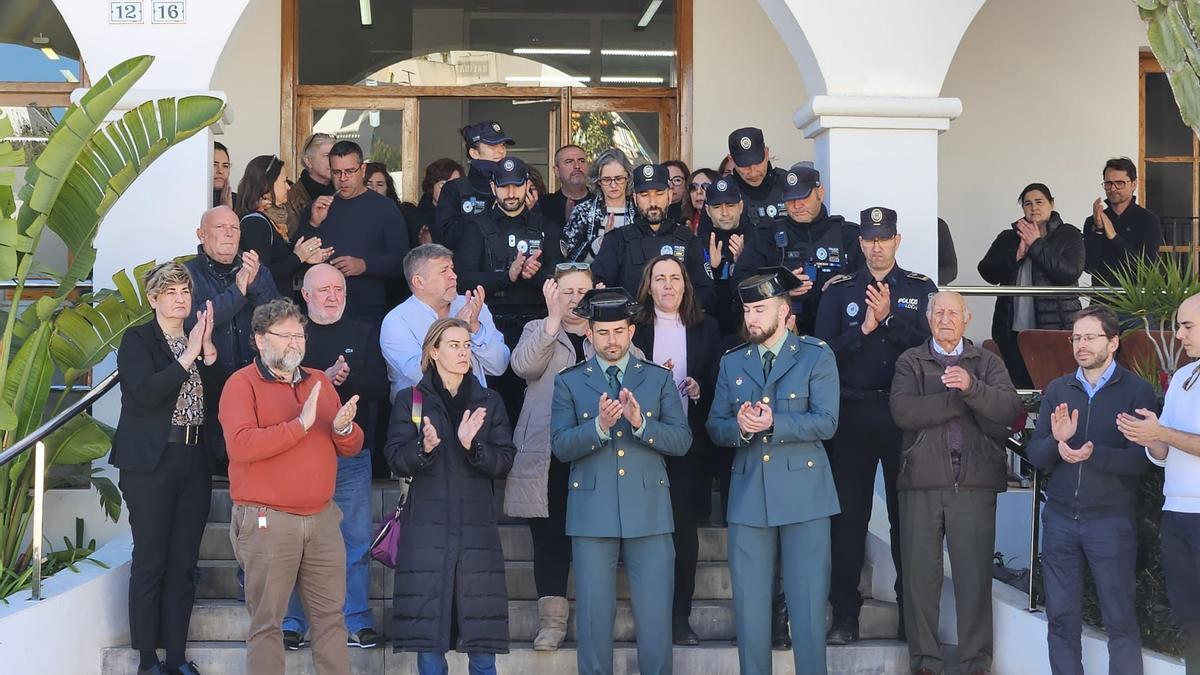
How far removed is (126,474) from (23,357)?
114 centimetres

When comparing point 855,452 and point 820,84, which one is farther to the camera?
point 820,84

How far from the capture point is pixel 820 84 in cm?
873

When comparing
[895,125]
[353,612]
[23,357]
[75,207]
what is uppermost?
[895,125]

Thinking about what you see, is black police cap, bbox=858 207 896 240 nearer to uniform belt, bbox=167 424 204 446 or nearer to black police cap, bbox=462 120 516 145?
black police cap, bbox=462 120 516 145

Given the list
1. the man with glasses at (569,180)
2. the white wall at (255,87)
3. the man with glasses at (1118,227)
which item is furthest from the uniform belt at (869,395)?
the white wall at (255,87)

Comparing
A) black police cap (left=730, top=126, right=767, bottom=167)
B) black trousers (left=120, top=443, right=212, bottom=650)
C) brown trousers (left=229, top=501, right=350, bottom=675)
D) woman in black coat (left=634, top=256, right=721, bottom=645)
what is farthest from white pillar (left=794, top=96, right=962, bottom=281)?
black trousers (left=120, top=443, right=212, bottom=650)

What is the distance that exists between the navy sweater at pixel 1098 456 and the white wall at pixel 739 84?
17.1 ft

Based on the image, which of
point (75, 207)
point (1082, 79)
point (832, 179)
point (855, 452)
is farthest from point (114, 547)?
point (1082, 79)

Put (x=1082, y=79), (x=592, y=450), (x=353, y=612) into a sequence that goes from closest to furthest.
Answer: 1. (x=592, y=450)
2. (x=353, y=612)
3. (x=1082, y=79)

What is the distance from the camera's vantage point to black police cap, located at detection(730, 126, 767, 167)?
8.28m

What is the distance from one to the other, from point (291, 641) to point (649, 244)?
2.70 m

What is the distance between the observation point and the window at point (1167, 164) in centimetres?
1177

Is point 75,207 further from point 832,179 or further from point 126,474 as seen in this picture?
point 832,179

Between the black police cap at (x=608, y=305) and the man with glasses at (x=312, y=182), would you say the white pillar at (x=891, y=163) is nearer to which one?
the black police cap at (x=608, y=305)
